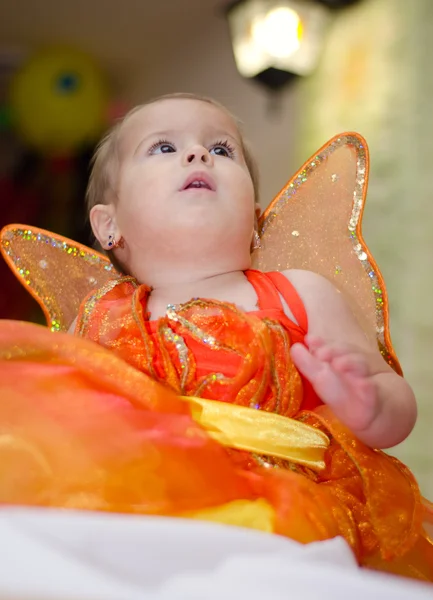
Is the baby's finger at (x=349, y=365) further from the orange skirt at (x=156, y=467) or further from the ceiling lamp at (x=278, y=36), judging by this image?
the ceiling lamp at (x=278, y=36)

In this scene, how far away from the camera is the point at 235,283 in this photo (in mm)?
968

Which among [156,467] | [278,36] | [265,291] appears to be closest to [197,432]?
[156,467]

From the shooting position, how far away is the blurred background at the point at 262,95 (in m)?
1.77

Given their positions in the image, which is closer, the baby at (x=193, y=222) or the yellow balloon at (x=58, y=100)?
the baby at (x=193, y=222)

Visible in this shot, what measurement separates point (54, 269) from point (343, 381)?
1.71ft

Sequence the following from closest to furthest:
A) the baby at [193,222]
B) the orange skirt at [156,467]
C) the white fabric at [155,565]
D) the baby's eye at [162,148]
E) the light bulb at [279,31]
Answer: the white fabric at [155,565] < the orange skirt at [156,467] < the baby at [193,222] < the baby's eye at [162,148] < the light bulb at [279,31]

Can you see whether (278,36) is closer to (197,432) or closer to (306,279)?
(306,279)

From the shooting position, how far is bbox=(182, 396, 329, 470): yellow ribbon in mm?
767

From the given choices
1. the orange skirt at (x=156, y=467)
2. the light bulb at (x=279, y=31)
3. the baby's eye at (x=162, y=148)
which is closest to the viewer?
the orange skirt at (x=156, y=467)

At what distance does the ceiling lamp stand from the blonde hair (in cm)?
97

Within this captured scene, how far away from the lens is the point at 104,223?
1075 millimetres

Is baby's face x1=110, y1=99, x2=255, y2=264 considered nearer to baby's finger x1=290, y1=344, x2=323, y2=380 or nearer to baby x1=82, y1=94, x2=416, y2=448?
baby x1=82, y1=94, x2=416, y2=448

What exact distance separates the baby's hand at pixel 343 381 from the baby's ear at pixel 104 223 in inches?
15.7

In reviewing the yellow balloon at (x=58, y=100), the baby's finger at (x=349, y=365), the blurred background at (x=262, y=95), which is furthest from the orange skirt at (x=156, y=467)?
the yellow balloon at (x=58, y=100)
